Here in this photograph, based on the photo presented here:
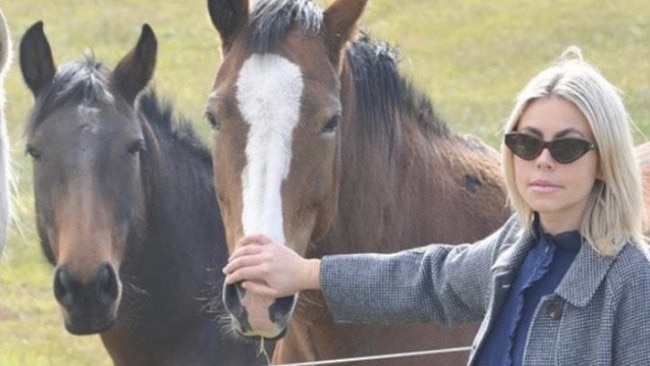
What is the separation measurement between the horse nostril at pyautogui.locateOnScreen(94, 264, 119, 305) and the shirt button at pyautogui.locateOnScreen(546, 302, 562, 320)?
2460 mm

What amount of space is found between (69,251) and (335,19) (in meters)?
1.44

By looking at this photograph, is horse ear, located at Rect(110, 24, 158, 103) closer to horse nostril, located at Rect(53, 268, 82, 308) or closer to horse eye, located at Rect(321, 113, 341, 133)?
horse nostril, located at Rect(53, 268, 82, 308)

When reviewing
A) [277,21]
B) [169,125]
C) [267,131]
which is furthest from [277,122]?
[169,125]

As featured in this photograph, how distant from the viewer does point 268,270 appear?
3.60m

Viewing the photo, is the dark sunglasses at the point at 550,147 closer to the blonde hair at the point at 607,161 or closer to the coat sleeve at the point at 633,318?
the blonde hair at the point at 607,161

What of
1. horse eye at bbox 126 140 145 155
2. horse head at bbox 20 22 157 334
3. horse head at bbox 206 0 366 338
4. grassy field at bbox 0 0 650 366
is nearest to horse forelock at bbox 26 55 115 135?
horse head at bbox 20 22 157 334

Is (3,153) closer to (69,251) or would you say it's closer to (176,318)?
(69,251)

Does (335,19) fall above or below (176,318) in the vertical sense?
above

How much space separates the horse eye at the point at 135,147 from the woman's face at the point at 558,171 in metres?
2.64

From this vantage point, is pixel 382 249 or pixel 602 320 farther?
pixel 382 249

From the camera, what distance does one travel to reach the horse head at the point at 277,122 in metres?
4.07

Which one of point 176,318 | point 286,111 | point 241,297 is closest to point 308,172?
point 286,111

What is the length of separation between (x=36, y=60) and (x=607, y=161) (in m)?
3.13

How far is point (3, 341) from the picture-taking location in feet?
32.8
